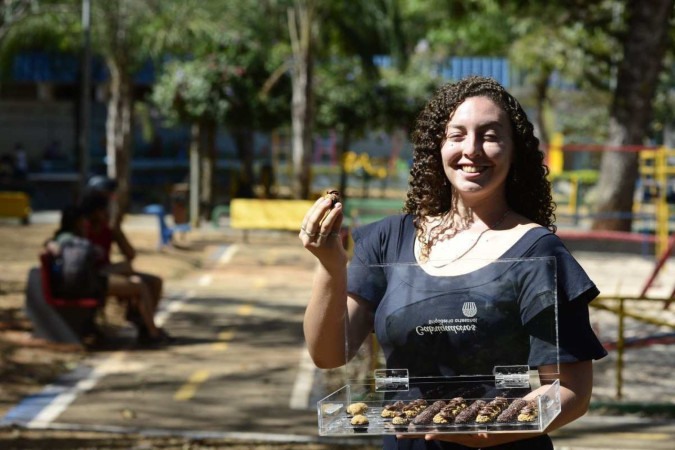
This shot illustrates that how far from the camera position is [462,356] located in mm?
3010

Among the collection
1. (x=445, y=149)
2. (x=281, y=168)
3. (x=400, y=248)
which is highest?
(x=445, y=149)

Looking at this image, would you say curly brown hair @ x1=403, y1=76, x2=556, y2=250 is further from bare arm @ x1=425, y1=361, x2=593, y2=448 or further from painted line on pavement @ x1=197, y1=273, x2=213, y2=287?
painted line on pavement @ x1=197, y1=273, x2=213, y2=287

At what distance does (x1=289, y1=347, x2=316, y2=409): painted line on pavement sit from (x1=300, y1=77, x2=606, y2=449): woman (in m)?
5.50

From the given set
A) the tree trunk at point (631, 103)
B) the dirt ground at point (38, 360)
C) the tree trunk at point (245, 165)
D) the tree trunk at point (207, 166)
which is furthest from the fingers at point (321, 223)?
the tree trunk at point (245, 165)

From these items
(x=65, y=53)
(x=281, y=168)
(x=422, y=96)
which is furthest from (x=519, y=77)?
(x=65, y=53)

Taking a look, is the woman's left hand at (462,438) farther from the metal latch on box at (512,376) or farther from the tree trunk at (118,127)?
the tree trunk at (118,127)

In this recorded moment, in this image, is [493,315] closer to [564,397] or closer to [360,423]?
[564,397]

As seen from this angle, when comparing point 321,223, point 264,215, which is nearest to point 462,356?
point 321,223

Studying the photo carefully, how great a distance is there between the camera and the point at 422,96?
1452 inches

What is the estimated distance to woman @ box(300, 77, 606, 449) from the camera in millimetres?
3014

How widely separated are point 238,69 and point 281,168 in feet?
59.9

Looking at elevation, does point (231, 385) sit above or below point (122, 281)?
below

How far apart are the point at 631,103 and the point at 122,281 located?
42.6 feet

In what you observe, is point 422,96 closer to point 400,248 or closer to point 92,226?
point 92,226
